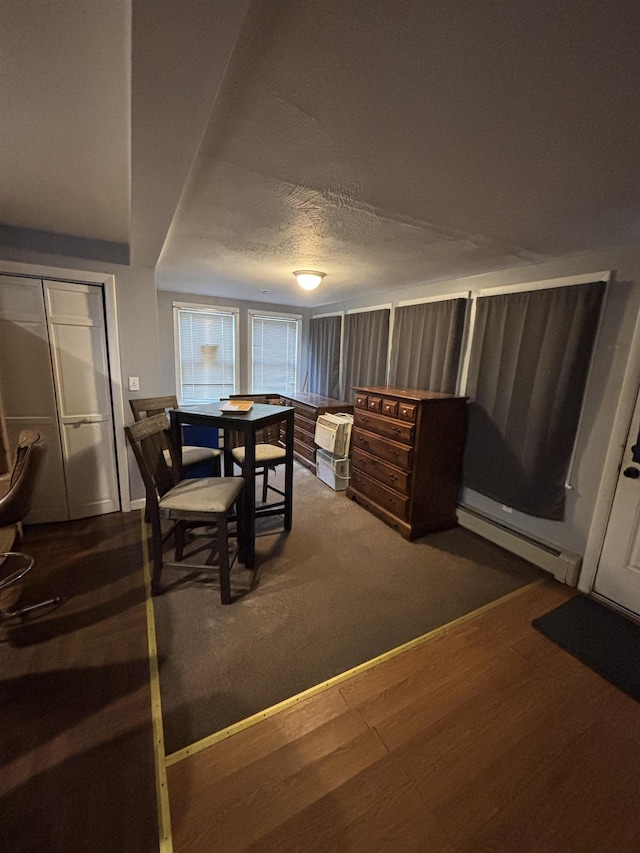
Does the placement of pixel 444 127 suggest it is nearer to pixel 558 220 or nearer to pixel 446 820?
pixel 558 220

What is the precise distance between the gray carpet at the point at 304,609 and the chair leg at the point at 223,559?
8cm

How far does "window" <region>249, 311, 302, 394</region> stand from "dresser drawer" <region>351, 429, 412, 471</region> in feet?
8.39

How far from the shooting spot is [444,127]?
3.72ft

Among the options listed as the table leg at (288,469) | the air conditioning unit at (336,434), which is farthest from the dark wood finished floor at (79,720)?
the air conditioning unit at (336,434)

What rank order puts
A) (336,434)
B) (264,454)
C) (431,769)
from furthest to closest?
1. (336,434)
2. (264,454)
3. (431,769)

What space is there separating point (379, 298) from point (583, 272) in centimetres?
225

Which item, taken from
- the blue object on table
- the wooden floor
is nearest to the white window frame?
the blue object on table

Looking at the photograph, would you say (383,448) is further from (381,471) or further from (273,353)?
(273,353)

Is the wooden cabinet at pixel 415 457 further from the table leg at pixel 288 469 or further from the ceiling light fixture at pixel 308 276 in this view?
the ceiling light fixture at pixel 308 276

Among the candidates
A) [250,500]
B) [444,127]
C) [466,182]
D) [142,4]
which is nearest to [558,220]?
[466,182]

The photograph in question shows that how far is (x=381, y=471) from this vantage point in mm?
3199

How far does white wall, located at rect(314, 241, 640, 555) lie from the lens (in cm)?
212

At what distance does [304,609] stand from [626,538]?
85.2 inches

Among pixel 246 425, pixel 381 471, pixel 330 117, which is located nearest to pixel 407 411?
pixel 381 471
